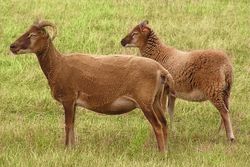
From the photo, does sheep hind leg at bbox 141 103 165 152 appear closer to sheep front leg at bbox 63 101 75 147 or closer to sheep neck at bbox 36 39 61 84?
sheep front leg at bbox 63 101 75 147

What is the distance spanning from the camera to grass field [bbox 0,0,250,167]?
7.33 meters

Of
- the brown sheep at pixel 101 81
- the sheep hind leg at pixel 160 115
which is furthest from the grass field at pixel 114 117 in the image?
the brown sheep at pixel 101 81

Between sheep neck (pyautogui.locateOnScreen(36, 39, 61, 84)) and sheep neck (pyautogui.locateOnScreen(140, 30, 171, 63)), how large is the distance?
240 centimetres

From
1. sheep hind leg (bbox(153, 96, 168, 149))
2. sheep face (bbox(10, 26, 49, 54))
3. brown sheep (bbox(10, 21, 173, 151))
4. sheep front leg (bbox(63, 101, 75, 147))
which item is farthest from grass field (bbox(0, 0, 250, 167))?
sheep face (bbox(10, 26, 49, 54))

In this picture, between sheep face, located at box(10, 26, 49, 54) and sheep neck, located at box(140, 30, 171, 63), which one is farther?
sheep neck, located at box(140, 30, 171, 63)

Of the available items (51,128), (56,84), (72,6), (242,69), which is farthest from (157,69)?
(72,6)

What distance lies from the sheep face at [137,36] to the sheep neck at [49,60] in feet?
7.87

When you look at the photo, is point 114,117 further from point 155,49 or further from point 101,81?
point 101,81

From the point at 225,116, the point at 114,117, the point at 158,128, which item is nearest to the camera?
the point at 158,128

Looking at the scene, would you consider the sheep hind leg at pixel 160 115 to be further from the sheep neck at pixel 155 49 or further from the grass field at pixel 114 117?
the sheep neck at pixel 155 49

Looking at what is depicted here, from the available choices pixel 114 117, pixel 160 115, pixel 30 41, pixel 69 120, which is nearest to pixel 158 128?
pixel 160 115

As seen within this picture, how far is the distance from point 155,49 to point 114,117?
141 cm

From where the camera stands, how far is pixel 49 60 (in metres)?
8.31

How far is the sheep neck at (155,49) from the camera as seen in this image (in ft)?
33.4
